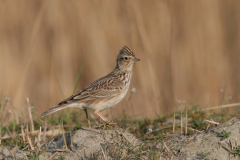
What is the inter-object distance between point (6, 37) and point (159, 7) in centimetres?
450

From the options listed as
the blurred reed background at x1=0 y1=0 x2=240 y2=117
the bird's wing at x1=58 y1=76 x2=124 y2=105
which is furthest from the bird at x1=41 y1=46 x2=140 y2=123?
the blurred reed background at x1=0 y1=0 x2=240 y2=117

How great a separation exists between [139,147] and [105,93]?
6.10 feet

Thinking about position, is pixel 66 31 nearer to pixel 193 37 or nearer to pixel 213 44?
pixel 193 37

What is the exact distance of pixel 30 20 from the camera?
995cm

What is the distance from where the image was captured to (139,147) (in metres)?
4.36

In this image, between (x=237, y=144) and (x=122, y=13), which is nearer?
(x=237, y=144)

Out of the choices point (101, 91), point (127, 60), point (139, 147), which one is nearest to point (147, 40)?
point (127, 60)

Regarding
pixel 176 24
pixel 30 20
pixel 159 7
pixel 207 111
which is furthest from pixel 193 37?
pixel 30 20

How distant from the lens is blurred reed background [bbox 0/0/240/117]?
9367 mm

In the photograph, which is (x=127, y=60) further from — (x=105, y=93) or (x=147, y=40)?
(x=147, y=40)

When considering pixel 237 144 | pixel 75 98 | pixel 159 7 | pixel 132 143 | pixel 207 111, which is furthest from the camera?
pixel 159 7

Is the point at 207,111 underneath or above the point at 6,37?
underneath

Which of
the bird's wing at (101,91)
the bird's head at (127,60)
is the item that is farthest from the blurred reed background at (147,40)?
the bird's wing at (101,91)

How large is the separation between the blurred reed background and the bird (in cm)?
254
